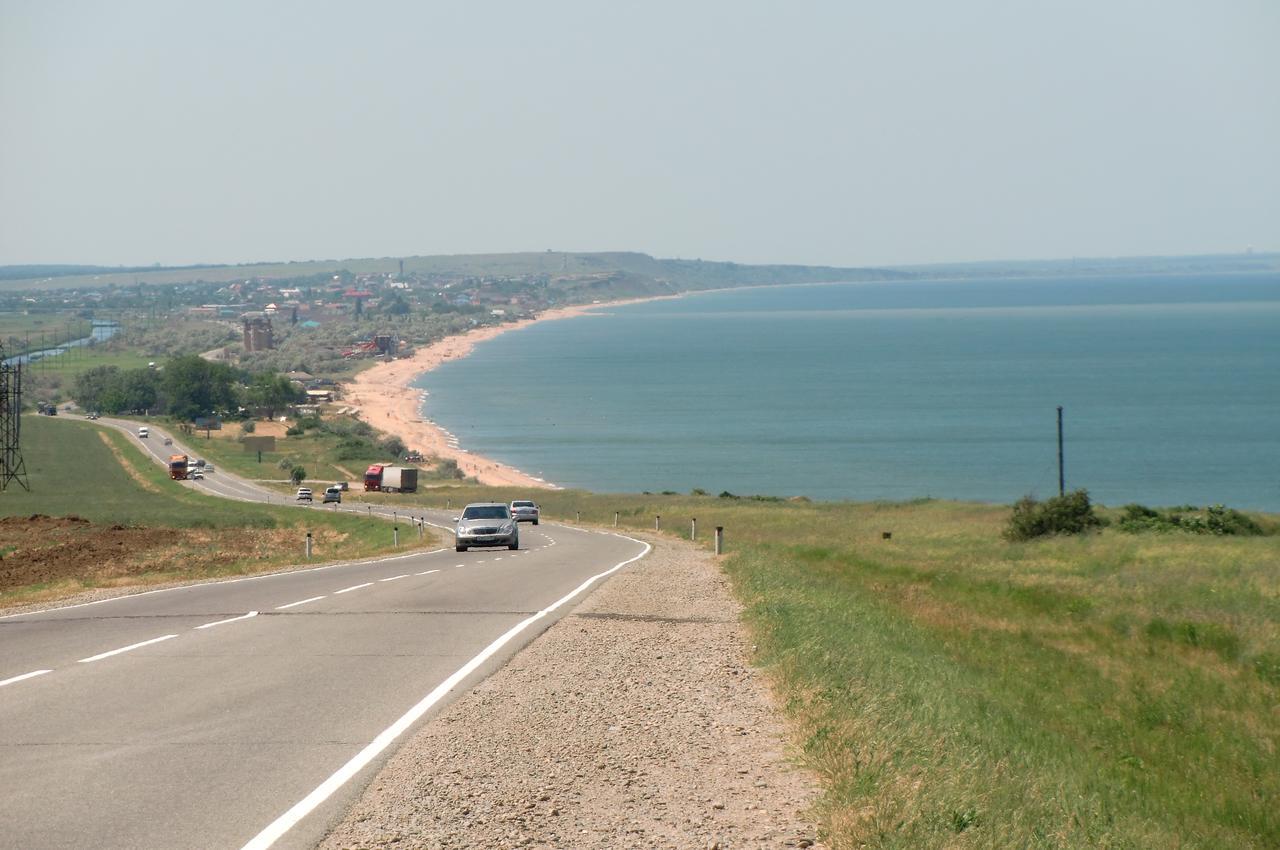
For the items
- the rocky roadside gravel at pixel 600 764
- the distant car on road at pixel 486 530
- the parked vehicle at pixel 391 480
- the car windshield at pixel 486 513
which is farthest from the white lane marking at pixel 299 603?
the parked vehicle at pixel 391 480

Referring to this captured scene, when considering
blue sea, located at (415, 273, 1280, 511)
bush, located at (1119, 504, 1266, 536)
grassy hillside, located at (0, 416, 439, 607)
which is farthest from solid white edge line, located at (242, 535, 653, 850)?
blue sea, located at (415, 273, 1280, 511)

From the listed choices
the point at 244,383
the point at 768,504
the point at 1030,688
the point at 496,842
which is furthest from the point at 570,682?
the point at 244,383

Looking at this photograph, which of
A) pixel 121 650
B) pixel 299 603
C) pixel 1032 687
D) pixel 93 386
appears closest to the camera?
pixel 121 650

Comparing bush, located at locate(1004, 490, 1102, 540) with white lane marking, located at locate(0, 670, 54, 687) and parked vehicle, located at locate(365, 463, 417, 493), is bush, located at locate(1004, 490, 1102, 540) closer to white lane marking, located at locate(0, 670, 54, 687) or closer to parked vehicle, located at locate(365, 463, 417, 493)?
white lane marking, located at locate(0, 670, 54, 687)

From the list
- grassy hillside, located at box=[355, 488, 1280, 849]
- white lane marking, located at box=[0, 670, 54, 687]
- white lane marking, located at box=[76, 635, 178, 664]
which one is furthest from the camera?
white lane marking, located at box=[76, 635, 178, 664]

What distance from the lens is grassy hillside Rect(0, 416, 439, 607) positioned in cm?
2855

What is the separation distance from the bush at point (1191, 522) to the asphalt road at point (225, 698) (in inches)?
1383

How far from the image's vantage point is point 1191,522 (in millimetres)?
51281

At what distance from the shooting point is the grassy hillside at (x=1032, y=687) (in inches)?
330

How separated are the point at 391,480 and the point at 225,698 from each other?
84.3 metres

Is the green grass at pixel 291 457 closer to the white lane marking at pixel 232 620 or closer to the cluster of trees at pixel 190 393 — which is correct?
the cluster of trees at pixel 190 393

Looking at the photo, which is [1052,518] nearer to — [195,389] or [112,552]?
[112,552]

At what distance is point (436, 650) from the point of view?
13945 millimetres

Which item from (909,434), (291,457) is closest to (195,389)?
(291,457)
